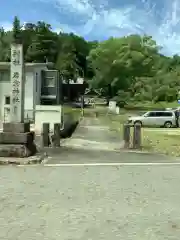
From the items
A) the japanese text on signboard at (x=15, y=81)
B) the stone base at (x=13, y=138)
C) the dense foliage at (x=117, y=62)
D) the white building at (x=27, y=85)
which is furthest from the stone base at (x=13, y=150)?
the dense foliage at (x=117, y=62)

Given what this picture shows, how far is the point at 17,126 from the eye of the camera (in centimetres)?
1218

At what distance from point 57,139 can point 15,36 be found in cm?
477

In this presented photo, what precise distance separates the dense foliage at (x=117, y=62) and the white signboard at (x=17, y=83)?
165 feet

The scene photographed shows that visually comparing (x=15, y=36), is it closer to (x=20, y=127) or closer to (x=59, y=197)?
(x=20, y=127)

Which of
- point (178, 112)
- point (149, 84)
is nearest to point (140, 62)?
point (149, 84)

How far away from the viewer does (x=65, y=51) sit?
7512 centimetres

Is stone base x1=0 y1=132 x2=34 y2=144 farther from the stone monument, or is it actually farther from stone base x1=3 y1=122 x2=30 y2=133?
stone base x1=3 y1=122 x2=30 y2=133

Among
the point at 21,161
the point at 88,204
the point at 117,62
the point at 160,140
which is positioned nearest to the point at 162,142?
the point at 160,140

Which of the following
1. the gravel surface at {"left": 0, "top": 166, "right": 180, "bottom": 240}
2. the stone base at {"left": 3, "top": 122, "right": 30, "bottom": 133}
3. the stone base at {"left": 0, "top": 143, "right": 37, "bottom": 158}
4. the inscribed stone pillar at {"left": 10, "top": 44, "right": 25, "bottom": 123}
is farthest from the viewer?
the inscribed stone pillar at {"left": 10, "top": 44, "right": 25, "bottom": 123}

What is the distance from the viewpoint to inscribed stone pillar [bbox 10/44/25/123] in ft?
41.3

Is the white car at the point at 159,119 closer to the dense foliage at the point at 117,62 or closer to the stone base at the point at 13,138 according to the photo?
the stone base at the point at 13,138

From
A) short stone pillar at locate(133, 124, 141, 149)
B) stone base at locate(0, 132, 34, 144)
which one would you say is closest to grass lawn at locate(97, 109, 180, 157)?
short stone pillar at locate(133, 124, 141, 149)

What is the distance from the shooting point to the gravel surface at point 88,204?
5207 millimetres

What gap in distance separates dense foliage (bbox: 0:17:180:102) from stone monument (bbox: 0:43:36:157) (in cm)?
5038
